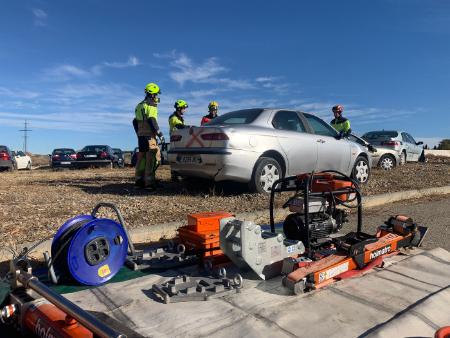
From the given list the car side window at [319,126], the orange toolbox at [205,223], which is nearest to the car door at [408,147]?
the car side window at [319,126]

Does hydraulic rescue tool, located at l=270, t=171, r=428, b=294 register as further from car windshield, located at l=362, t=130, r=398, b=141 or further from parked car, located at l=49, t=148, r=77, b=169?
parked car, located at l=49, t=148, r=77, b=169

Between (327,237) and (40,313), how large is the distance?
8.74 ft

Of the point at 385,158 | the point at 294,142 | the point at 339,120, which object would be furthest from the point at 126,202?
the point at 385,158

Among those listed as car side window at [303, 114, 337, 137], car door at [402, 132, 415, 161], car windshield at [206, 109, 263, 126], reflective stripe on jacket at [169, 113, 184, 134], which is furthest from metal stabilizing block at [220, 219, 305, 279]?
car door at [402, 132, 415, 161]

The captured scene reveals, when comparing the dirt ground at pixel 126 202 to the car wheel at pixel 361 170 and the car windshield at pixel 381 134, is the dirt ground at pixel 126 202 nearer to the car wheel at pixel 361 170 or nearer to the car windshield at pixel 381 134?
the car wheel at pixel 361 170

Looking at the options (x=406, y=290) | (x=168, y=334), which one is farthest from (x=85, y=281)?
(x=406, y=290)

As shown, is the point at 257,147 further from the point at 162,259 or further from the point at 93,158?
the point at 93,158

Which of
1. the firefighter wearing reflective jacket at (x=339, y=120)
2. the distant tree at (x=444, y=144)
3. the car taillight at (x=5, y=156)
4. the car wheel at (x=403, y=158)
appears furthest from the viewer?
the distant tree at (x=444, y=144)

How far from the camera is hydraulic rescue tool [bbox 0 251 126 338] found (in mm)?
2059

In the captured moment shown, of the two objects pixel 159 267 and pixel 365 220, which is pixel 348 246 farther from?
pixel 365 220

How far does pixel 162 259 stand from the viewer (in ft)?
13.1

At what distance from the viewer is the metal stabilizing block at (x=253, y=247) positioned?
3379 millimetres

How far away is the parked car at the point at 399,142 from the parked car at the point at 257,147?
7.50 metres

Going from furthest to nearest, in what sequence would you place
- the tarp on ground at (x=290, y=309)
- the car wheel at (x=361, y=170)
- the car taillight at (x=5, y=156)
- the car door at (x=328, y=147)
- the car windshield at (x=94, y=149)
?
the car windshield at (x=94, y=149), the car taillight at (x=5, y=156), the car wheel at (x=361, y=170), the car door at (x=328, y=147), the tarp on ground at (x=290, y=309)
